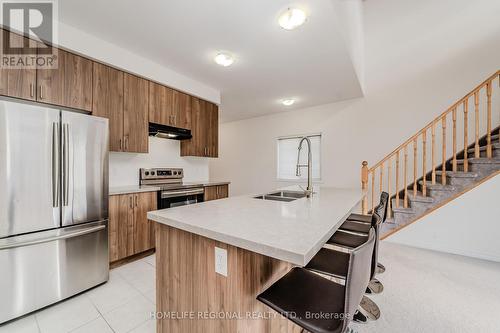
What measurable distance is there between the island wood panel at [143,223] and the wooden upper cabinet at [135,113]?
0.66m

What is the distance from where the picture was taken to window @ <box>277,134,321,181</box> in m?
4.61

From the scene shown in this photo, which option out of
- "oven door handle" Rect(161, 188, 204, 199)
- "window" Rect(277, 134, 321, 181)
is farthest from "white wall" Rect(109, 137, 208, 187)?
"window" Rect(277, 134, 321, 181)

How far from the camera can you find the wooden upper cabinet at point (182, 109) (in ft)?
10.5

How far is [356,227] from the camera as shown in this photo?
195cm

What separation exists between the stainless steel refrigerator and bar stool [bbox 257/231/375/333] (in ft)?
6.44

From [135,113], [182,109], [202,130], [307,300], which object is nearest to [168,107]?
[182,109]

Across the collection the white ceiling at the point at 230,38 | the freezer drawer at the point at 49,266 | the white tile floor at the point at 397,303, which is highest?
the white ceiling at the point at 230,38

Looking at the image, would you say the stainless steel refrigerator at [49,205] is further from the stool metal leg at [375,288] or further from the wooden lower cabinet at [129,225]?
the stool metal leg at [375,288]

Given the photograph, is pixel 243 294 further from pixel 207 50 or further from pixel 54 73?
pixel 54 73

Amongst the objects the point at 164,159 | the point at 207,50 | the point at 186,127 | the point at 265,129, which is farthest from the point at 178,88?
the point at 265,129

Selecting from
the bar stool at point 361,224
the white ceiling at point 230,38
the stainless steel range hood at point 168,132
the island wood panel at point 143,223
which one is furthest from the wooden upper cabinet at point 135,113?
the bar stool at point 361,224

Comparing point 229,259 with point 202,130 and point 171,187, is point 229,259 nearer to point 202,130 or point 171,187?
point 171,187

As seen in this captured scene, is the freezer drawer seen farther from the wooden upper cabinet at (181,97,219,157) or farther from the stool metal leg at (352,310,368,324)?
the stool metal leg at (352,310,368,324)

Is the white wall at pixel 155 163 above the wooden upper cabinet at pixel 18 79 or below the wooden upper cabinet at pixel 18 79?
below
